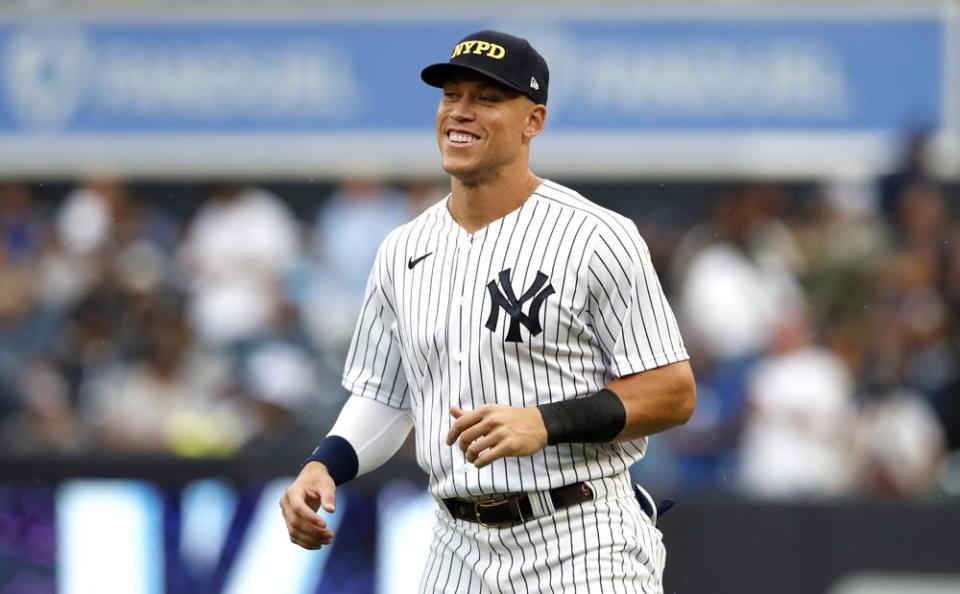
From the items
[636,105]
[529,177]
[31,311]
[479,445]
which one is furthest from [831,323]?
[479,445]

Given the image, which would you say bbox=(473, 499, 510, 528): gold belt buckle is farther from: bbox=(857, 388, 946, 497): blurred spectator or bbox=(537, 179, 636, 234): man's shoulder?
bbox=(857, 388, 946, 497): blurred spectator

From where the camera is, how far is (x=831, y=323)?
1021 centimetres

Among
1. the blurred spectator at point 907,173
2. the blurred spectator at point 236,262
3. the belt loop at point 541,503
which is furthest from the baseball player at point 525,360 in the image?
the blurred spectator at point 907,173

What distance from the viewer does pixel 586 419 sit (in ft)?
13.5

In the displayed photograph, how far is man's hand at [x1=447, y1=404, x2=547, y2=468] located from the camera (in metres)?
3.91

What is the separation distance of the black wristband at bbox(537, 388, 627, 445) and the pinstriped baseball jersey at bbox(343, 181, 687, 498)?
147 millimetres

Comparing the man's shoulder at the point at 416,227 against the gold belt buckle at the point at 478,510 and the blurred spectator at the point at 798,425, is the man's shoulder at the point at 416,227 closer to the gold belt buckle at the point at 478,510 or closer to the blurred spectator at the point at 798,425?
the gold belt buckle at the point at 478,510

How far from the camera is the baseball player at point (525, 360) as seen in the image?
425 cm

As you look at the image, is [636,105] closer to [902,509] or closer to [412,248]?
Result: [902,509]

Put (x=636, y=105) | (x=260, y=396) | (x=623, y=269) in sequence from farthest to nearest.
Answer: (x=636, y=105) < (x=260, y=396) < (x=623, y=269)

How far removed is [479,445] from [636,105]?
25.7 ft

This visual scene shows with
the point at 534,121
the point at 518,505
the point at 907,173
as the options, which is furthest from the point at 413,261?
the point at 907,173

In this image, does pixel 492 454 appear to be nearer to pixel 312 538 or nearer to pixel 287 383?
pixel 312 538

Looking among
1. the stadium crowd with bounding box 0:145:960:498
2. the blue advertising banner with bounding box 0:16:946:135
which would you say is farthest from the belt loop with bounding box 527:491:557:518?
the blue advertising banner with bounding box 0:16:946:135
